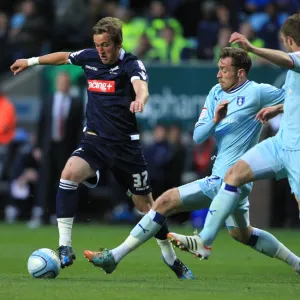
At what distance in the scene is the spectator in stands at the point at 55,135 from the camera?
18.4 meters

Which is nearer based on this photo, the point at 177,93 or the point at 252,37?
the point at 177,93

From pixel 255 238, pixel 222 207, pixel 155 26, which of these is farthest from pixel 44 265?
pixel 155 26

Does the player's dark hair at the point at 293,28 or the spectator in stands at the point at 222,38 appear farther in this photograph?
the spectator in stands at the point at 222,38

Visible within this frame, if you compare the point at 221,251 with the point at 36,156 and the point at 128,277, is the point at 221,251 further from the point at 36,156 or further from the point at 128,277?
the point at 36,156

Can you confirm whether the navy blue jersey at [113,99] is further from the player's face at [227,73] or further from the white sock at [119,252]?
the white sock at [119,252]

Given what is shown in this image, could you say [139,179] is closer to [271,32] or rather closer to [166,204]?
[166,204]

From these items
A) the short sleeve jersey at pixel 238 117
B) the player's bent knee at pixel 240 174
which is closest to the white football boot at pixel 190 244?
the player's bent knee at pixel 240 174

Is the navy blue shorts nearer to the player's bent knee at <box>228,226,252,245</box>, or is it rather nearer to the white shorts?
the white shorts

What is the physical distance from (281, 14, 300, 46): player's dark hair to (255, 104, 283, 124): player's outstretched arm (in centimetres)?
67

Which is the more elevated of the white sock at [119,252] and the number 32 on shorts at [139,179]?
the number 32 on shorts at [139,179]

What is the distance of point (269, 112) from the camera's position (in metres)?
9.36

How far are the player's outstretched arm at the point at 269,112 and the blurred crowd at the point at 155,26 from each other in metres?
10.2

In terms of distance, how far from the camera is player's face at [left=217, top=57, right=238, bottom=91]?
10000 mm

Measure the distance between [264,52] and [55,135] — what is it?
1044 cm
